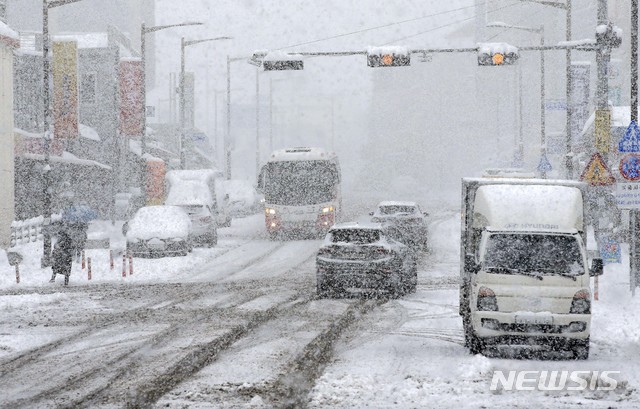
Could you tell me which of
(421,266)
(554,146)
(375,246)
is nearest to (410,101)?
(554,146)

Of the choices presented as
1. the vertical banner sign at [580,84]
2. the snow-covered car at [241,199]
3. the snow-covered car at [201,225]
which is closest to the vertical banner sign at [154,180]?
the snow-covered car at [241,199]

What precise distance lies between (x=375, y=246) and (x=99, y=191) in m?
35.9

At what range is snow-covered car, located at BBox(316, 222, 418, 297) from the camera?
20469 millimetres

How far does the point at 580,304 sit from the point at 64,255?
45.7 feet

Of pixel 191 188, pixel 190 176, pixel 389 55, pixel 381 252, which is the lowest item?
pixel 381 252

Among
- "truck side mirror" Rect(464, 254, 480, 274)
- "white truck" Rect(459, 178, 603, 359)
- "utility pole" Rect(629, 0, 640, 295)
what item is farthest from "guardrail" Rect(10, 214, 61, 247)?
"truck side mirror" Rect(464, 254, 480, 274)

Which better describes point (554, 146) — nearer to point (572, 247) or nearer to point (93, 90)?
point (93, 90)

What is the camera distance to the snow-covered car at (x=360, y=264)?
20.5 metres

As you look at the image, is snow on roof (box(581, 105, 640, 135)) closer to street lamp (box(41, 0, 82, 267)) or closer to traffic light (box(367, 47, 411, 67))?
traffic light (box(367, 47, 411, 67))

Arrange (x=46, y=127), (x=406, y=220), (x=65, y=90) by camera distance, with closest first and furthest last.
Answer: (x=46, y=127), (x=406, y=220), (x=65, y=90)

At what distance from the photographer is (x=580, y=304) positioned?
43.9ft

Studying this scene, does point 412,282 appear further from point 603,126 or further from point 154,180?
point 154,180

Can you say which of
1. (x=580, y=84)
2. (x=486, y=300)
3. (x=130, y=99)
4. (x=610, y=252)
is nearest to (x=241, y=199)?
(x=130, y=99)

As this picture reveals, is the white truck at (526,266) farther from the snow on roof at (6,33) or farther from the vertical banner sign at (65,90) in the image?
the vertical banner sign at (65,90)
